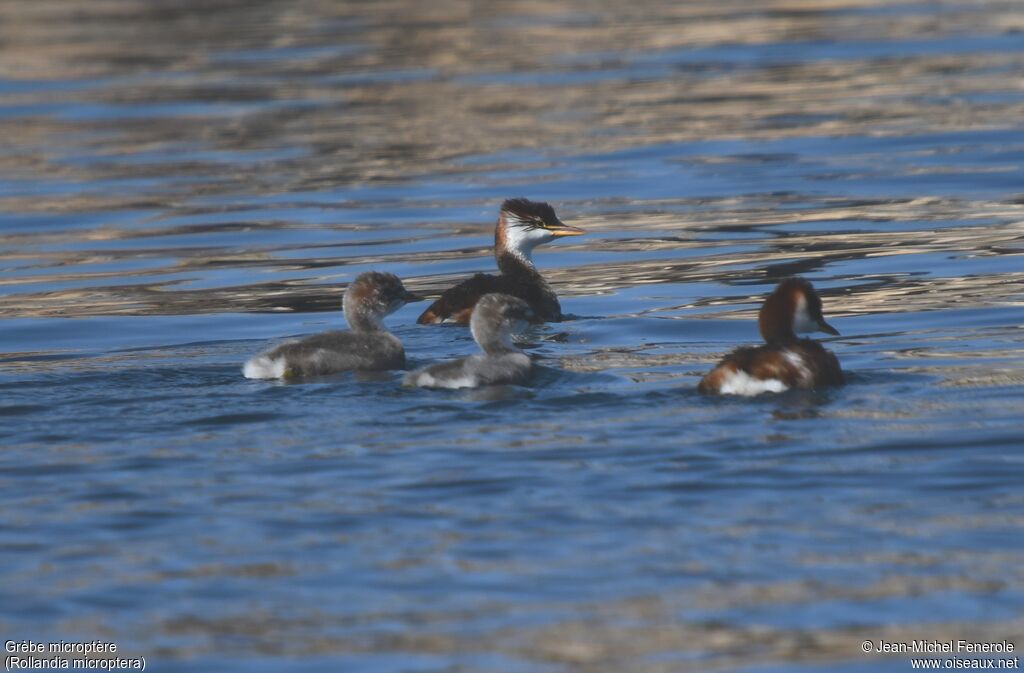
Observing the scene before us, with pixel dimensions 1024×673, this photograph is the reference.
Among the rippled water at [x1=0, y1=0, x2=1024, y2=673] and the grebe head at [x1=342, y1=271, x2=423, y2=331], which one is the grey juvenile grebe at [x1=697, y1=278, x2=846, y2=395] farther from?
the grebe head at [x1=342, y1=271, x2=423, y2=331]

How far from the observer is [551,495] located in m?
7.99

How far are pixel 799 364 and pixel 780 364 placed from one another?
109 millimetres

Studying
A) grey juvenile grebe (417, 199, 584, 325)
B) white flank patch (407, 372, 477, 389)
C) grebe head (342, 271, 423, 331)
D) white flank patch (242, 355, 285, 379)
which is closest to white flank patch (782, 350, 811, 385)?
white flank patch (407, 372, 477, 389)

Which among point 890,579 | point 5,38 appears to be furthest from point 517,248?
point 5,38

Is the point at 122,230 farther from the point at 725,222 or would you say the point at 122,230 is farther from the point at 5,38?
the point at 5,38

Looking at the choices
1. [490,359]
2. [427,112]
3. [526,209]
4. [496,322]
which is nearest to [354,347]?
[496,322]

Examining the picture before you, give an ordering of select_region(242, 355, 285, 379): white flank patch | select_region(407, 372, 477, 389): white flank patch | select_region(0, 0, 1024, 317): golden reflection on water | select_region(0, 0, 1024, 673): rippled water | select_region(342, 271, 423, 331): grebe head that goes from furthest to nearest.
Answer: select_region(0, 0, 1024, 317): golden reflection on water → select_region(342, 271, 423, 331): grebe head → select_region(242, 355, 285, 379): white flank patch → select_region(407, 372, 477, 389): white flank patch → select_region(0, 0, 1024, 673): rippled water

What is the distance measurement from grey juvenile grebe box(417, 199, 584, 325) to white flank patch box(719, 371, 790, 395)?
330 centimetres

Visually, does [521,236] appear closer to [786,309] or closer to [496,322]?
[496,322]

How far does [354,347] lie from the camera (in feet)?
36.0

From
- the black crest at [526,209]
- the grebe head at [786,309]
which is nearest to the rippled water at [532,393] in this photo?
the grebe head at [786,309]

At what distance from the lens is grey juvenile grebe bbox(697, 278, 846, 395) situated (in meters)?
9.61

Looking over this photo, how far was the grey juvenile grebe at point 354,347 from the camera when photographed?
10.7 metres

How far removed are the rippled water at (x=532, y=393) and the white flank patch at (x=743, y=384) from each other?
9 cm
